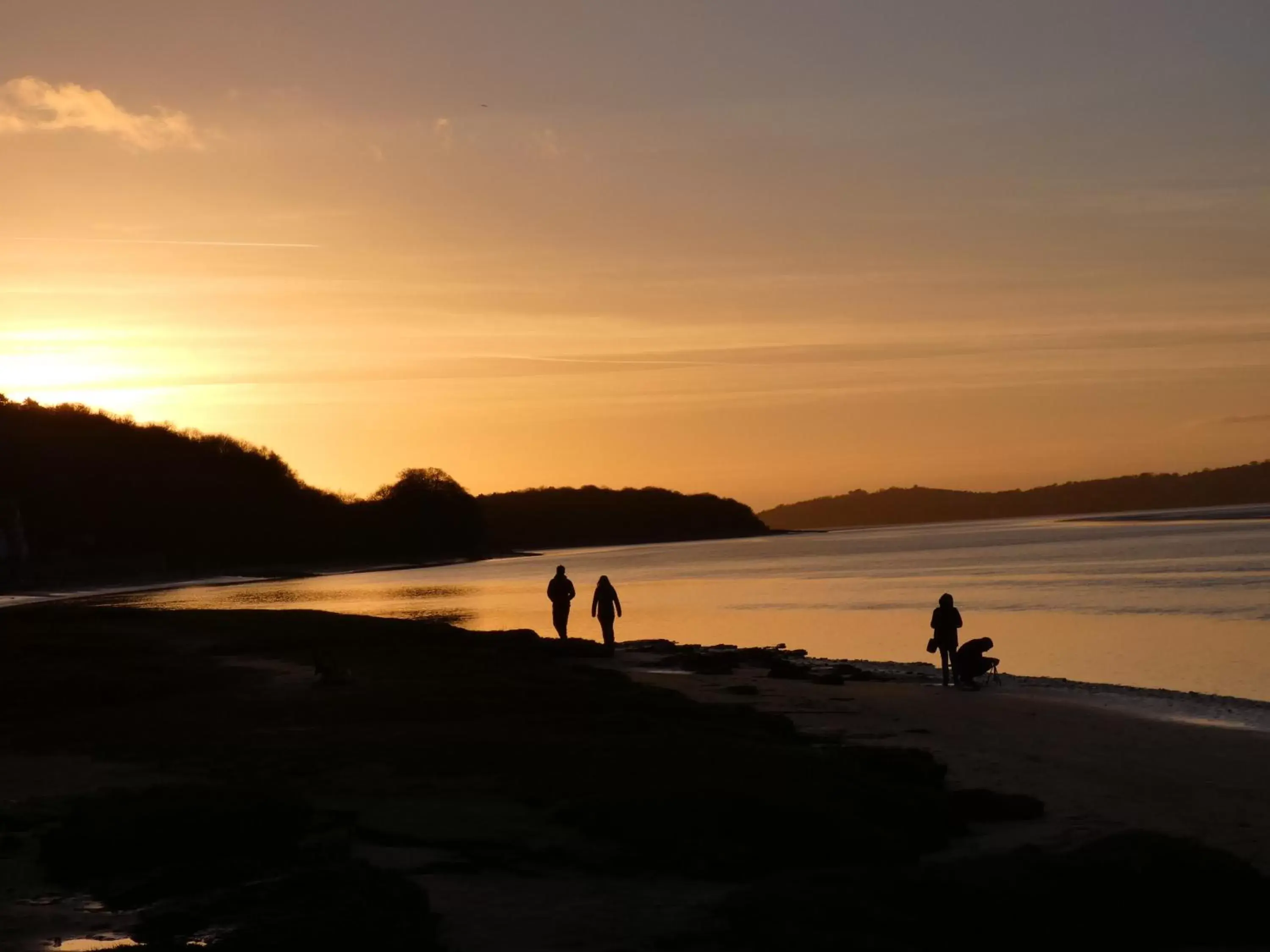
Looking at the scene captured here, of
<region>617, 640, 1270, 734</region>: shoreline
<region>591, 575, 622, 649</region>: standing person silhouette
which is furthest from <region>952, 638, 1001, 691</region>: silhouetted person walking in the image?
<region>591, 575, 622, 649</region>: standing person silhouette

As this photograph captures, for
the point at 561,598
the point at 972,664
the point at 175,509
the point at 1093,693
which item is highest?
the point at 175,509

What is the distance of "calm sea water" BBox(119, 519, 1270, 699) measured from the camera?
34781 mm

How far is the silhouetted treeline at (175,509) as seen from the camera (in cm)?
12062

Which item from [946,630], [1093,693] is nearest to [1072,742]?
[1093,693]

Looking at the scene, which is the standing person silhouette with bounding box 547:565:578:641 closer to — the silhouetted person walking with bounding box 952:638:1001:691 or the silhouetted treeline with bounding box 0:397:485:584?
the silhouetted person walking with bounding box 952:638:1001:691

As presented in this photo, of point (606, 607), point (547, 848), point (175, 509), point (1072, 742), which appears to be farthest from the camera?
point (175, 509)

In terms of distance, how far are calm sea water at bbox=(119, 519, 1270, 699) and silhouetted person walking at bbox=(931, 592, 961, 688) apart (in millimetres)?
4430

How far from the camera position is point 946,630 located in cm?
2623

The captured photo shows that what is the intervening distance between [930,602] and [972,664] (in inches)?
1363

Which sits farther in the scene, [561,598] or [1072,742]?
[561,598]

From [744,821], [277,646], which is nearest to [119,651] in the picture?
[277,646]

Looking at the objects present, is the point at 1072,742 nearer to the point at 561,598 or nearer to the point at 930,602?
the point at 561,598

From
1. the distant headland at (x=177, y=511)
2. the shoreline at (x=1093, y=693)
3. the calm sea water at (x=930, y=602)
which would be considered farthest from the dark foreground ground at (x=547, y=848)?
the distant headland at (x=177, y=511)

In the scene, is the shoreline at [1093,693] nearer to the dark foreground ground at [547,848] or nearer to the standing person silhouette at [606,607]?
the standing person silhouette at [606,607]
